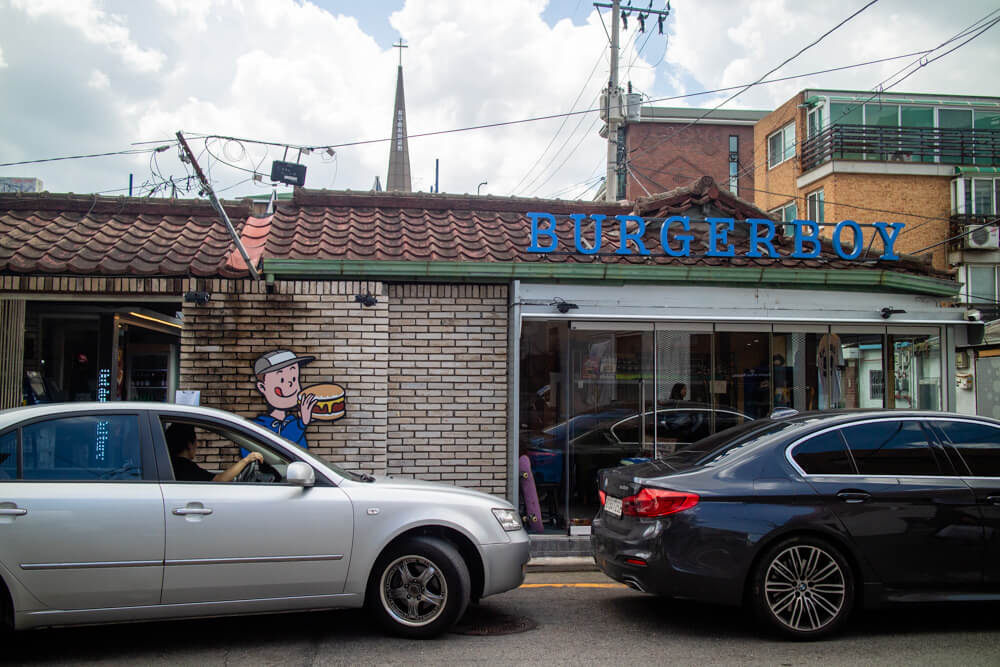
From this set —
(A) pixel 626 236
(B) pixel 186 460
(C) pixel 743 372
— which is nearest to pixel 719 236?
(A) pixel 626 236

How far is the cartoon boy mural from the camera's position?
8828 mm

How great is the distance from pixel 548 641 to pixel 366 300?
4.73 m

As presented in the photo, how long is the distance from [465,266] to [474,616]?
412 centimetres

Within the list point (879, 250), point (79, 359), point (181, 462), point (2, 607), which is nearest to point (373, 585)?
point (181, 462)

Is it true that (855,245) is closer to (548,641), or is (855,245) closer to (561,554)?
(561,554)

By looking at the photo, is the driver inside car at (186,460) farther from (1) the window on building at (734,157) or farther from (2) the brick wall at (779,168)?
(1) the window on building at (734,157)

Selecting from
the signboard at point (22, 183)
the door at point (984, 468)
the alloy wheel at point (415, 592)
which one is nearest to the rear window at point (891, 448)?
the door at point (984, 468)

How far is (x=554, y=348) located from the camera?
9461 mm

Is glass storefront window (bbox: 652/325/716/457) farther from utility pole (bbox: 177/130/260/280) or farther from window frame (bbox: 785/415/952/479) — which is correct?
utility pole (bbox: 177/130/260/280)

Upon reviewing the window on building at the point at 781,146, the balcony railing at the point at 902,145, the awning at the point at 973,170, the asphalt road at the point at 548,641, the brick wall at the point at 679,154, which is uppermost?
the brick wall at the point at 679,154

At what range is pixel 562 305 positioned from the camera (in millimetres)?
9000

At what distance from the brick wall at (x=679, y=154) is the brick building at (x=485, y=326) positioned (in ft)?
96.0

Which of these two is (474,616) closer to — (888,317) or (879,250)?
(888,317)

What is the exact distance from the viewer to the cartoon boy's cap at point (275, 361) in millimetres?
8836
